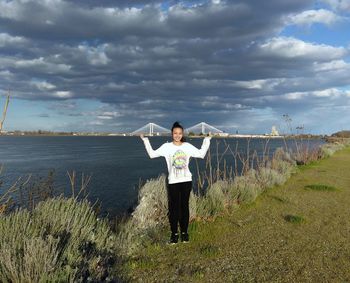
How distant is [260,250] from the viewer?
6008 mm

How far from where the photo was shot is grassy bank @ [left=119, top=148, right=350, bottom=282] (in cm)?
501

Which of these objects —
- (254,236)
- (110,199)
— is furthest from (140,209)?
(110,199)

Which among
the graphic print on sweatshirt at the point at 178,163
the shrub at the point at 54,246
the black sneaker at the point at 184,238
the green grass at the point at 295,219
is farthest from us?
the green grass at the point at 295,219

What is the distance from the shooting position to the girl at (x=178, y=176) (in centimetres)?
624

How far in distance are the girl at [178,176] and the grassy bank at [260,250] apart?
17.3 inches

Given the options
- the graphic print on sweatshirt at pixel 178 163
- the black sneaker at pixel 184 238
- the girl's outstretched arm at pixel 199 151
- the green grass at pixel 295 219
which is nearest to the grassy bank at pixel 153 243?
the green grass at pixel 295 219

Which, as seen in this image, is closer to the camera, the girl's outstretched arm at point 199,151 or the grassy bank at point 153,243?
the grassy bank at point 153,243

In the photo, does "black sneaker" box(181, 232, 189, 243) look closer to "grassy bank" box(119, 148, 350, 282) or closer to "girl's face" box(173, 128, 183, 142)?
"grassy bank" box(119, 148, 350, 282)

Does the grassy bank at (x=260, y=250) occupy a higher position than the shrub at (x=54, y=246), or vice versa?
the shrub at (x=54, y=246)

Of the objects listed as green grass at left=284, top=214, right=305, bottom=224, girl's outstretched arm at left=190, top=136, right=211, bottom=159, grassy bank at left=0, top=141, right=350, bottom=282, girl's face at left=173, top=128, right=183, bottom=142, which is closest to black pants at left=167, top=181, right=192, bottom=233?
grassy bank at left=0, top=141, right=350, bottom=282

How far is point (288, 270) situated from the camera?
5.16 meters

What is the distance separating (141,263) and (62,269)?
155 centimetres

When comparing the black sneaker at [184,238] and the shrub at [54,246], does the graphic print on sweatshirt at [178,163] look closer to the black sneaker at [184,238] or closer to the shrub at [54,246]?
the black sneaker at [184,238]

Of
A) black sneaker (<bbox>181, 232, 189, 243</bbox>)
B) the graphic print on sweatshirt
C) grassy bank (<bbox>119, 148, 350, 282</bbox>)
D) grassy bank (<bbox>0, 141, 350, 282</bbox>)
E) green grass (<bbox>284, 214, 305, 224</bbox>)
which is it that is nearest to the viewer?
grassy bank (<bbox>0, 141, 350, 282</bbox>)
